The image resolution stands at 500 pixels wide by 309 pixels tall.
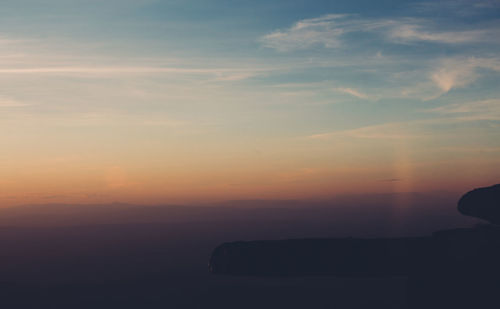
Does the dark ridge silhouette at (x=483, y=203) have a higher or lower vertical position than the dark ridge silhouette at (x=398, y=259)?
higher

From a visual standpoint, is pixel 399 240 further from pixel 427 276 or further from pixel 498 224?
pixel 498 224

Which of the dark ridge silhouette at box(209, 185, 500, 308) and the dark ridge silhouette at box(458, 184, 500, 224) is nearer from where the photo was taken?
the dark ridge silhouette at box(209, 185, 500, 308)

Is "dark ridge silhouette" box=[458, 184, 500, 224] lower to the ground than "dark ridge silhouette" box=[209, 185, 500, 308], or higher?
higher

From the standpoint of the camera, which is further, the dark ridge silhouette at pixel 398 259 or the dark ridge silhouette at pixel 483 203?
the dark ridge silhouette at pixel 483 203

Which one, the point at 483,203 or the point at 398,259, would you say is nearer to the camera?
the point at 398,259
